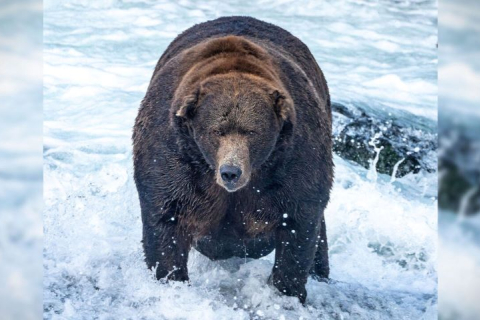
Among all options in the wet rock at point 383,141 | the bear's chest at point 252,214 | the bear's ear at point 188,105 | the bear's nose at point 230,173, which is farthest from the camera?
the wet rock at point 383,141

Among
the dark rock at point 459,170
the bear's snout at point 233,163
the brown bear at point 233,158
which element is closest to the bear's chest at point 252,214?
the brown bear at point 233,158

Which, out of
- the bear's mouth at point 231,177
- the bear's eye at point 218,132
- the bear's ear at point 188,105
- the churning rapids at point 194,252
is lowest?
the churning rapids at point 194,252

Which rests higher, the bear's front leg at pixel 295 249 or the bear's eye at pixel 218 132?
the bear's eye at pixel 218 132

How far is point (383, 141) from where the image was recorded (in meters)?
6.58

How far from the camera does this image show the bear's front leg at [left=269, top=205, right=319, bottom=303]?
5.39 metres

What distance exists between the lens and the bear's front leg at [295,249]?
5395 mm

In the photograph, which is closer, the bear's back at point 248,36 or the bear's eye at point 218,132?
the bear's eye at point 218,132

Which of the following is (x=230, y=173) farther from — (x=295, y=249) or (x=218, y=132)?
(x=295, y=249)

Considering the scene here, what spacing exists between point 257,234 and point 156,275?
0.60 meters

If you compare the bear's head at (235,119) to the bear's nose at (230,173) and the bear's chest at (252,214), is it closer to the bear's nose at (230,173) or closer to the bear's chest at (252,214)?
the bear's nose at (230,173)

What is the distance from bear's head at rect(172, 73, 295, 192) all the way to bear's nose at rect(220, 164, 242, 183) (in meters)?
0.01

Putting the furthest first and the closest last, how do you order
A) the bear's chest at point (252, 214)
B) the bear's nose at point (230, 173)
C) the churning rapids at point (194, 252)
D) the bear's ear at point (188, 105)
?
the churning rapids at point (194, 252) < the bear's chest at point (252, 214) < the bear's ear at point (188, 105) < the bear's nose at point (230, 173)

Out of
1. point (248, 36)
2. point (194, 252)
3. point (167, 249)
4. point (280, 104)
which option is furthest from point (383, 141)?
point (167, 249)

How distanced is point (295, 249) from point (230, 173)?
856mm
